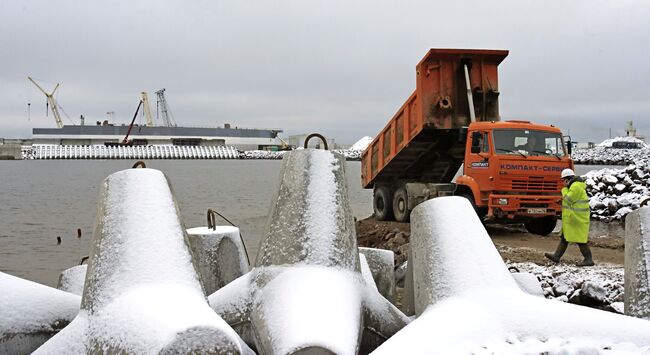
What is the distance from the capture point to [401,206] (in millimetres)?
13000

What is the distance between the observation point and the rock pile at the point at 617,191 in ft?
43.5

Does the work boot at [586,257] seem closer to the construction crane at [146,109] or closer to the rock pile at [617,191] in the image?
the rock pile at [617,191]

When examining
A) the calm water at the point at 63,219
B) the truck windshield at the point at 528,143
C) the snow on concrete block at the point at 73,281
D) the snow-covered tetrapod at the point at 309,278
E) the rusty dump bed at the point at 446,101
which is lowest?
the calm water at the point at 63,219

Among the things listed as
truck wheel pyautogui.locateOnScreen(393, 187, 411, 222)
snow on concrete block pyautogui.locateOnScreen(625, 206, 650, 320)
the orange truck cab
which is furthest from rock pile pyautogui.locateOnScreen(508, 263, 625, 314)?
truck wheel pyautogui.locateOnScreen(393, 187, 411, 222)

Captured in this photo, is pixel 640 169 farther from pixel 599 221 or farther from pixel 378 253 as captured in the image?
pixel 378 253

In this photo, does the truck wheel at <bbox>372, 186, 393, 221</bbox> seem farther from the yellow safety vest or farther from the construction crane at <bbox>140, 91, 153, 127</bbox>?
the construction crane at <bbox>140, 91, 153, 127</bbox>

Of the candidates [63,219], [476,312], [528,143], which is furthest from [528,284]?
[63,219]

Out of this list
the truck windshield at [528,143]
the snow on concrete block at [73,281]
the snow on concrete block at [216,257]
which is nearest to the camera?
the snow on concrete block at [73,281]

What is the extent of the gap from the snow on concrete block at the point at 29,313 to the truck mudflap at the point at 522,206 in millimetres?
8074

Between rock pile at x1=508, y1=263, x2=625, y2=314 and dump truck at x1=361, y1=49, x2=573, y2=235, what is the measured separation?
2.72m

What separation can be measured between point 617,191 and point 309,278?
13612mm

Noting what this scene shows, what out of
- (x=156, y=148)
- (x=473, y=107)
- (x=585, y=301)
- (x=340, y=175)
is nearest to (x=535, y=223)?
(x=473, y=107)

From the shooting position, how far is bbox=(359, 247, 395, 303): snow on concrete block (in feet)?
16.7

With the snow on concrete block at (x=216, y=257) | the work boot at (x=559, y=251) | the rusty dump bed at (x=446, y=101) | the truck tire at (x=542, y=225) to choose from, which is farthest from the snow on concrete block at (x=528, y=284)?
the truck tire at (x=542, y=225)
